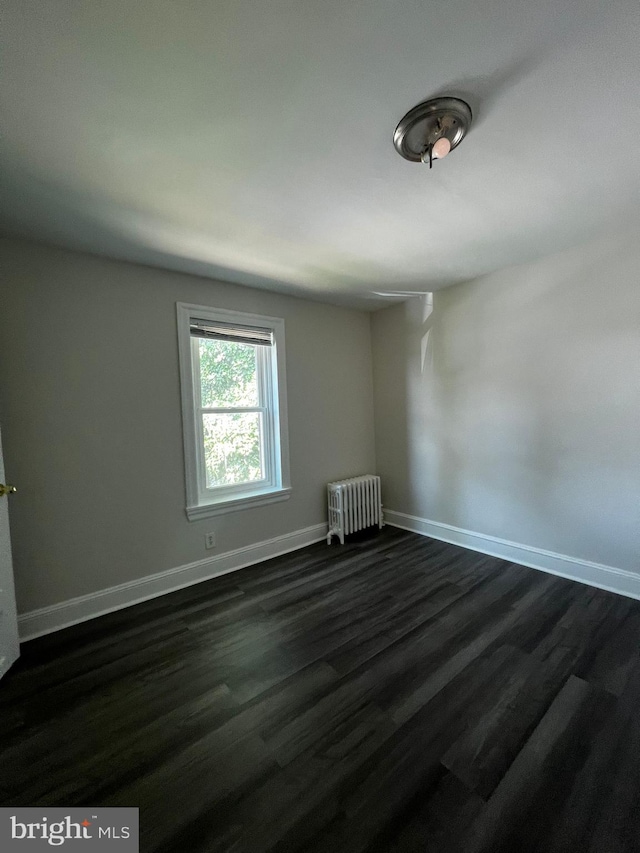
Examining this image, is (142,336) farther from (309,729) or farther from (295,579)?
(309,729)

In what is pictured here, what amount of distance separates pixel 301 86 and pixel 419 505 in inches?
130

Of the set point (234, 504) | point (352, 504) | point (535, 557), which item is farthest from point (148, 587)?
point (535, 557)

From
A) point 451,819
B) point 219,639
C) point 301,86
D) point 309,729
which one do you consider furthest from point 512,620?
Result: point 301,86

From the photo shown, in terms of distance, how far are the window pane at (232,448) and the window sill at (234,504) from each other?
17 cm

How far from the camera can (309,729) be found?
54.9 inches

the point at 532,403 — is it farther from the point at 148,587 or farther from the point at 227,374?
the point at 148,587

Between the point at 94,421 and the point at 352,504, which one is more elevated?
the point at 94,421

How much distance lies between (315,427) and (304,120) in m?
2.42

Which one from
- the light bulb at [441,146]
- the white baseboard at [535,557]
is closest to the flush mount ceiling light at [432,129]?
the light bulb at [441,146]

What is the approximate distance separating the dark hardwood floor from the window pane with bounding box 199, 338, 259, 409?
5.16ft

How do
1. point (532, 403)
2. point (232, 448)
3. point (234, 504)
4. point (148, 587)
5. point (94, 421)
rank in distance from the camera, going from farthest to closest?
point (232, 448) → point (234, 504) → point (532, 403) → point (148, 587) → point (94, 421)

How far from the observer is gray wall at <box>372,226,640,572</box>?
2.26 metres

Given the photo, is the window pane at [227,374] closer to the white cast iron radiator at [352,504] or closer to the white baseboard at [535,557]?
the white cast iron radiator at [352,504]

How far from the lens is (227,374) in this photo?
2.88 meters
